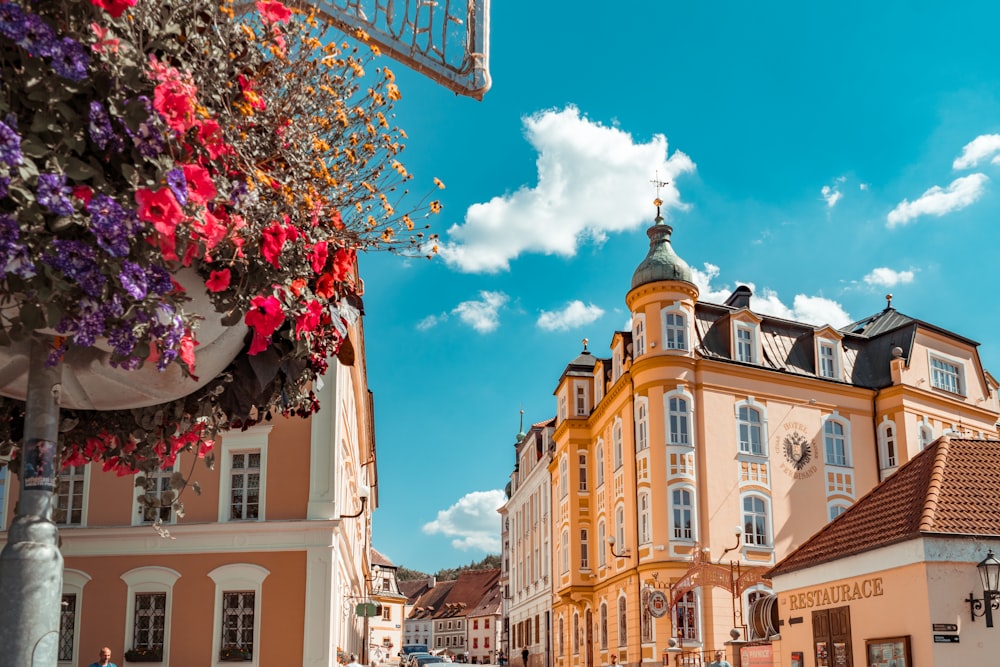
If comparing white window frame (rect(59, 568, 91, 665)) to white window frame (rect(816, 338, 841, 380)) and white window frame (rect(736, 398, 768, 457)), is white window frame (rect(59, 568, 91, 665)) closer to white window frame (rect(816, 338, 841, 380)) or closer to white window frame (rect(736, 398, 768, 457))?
white window frame (rect(736, 398, 768, 457))

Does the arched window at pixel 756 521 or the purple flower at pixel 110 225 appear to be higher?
the arched window at pixel 756 521

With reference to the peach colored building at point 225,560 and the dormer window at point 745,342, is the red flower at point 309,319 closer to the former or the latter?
the peach colored building at point 225,560

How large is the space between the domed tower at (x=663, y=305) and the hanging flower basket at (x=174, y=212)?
30.0m

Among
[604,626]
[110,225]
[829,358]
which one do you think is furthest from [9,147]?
[604,626]

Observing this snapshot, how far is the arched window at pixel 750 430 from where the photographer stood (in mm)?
33156

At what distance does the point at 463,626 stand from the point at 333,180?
329 feet

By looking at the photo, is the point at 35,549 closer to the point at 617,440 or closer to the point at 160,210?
the point at 160,210

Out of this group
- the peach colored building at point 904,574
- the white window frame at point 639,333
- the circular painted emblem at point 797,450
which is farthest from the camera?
the circular painted emblem at point 797,450

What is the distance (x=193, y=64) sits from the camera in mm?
2566

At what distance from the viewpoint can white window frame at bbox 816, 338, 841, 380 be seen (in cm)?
3556

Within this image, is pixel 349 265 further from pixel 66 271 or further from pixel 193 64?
pixel 66 271

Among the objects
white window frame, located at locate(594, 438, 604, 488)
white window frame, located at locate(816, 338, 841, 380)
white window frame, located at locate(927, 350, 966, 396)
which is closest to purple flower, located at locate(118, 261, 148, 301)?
white window frame, located at locate(816, 338, 841, 380)

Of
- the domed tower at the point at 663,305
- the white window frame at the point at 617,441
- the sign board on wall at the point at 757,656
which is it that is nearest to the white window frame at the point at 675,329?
the domed tower at the point at 663,305

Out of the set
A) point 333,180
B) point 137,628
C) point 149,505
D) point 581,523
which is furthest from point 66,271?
point 581,523
